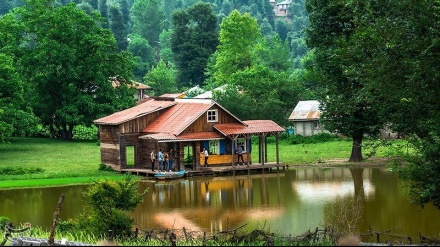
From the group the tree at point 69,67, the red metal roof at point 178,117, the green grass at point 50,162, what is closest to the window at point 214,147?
the red metal roof at point 178,117

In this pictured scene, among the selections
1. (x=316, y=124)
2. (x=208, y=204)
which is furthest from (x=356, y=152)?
(x=316, y=124)

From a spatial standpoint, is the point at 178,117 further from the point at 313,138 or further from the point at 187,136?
the point at 313,138

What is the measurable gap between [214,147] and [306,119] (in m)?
20.6

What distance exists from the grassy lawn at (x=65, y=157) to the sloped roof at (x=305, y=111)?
190 inches

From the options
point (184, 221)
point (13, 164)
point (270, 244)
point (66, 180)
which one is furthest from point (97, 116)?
point (270, 244)

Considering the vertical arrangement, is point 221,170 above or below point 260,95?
below

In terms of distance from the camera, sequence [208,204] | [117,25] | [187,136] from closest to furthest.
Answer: [208,204] → [187,136] → [117,25]

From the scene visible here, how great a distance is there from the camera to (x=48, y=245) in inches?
685

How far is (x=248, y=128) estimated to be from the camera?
4916 centimetres

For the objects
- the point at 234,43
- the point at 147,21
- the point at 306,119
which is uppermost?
the point at 147,21

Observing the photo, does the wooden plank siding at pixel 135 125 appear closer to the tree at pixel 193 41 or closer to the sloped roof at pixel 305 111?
the sloped roof at pixel 305 111

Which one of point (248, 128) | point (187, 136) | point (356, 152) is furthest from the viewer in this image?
point (356, 152)

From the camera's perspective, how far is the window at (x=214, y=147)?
4931 cm

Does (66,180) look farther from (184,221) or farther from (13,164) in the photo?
(184,221)
